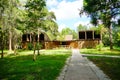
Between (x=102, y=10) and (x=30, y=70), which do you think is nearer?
(x=30, y=70)

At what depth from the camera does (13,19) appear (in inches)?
1403

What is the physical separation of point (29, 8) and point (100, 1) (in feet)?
26.0

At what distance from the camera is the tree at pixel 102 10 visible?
19.2 metres

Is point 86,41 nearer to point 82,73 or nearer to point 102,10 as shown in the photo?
point 102,10


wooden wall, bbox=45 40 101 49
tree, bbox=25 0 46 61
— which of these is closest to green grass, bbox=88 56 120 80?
tree, bbox=25 0 46 61

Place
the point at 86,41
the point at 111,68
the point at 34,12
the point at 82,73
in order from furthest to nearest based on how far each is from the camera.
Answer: the point at 86,41
the point at 34,12
the point at 111,68
the point at 82,73

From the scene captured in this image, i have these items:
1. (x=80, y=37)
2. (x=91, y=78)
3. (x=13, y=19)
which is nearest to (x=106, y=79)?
(x=91, y=78)

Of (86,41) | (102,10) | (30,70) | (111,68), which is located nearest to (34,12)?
(102,10)

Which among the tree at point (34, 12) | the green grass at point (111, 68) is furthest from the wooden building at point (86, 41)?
the green grass at point (111, 68)

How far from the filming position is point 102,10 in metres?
20.4

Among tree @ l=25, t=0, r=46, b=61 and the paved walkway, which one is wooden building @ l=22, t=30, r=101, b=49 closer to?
tree @ l=25, t=0, r=46, b=61

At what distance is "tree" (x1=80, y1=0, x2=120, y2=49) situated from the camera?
19219mm

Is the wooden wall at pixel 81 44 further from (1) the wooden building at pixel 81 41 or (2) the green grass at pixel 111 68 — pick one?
(2) the green grass at pixel 111 68

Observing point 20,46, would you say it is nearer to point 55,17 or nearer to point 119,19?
point 55,17
